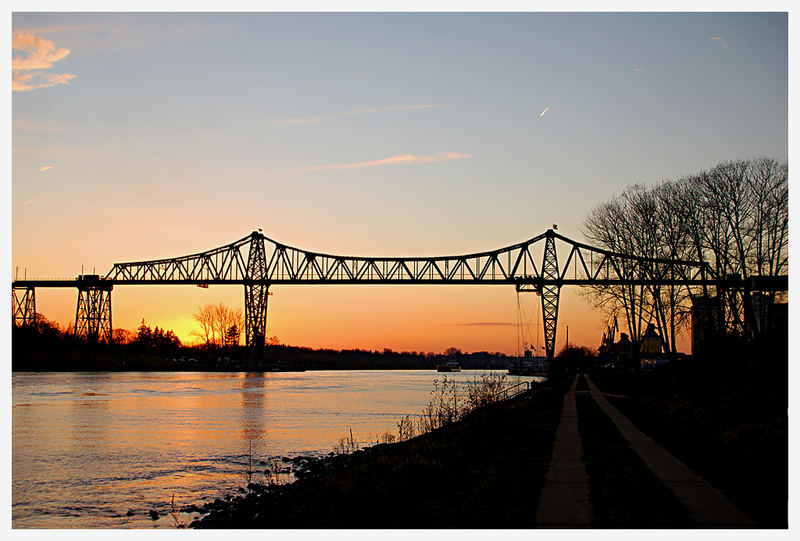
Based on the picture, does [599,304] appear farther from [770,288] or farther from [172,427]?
[172,427]

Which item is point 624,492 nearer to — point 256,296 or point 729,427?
point 729,427

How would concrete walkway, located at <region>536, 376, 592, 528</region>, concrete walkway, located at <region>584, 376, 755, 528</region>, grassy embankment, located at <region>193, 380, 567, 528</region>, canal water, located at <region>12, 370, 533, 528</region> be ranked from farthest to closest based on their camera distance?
canal water, located at <region>12, 370, 533, 528</region>, grassy embankment, located at <region>193, 380, 567, 528</region>, concrete walkway, located at <region>536, 376, 592, 528</region>, concrete walkway, located at <region>584, 376, 755, 528</region>

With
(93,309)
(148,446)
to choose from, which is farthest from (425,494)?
(93,309)

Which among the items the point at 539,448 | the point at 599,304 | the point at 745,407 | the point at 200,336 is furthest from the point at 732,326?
the point at 200,336

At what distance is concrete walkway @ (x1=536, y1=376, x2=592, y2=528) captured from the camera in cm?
1024

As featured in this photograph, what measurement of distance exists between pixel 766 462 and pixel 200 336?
526 ft

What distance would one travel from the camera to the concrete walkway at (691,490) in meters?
9.87

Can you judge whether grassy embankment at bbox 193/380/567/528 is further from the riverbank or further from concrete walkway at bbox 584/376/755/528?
concrete walkway at bbox 584/376/755/528

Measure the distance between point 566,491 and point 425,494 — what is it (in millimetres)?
2444

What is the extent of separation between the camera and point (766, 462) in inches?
547

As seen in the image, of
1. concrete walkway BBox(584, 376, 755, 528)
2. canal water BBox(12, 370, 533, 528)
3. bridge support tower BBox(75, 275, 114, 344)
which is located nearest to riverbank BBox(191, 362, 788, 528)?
concrete walkway BBox(584, 376, 755, 528)

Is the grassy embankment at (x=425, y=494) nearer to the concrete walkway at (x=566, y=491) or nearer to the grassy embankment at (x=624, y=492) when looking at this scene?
the concrete walkway at (x=566, y=491)

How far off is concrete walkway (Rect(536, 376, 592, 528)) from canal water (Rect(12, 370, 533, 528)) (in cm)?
785

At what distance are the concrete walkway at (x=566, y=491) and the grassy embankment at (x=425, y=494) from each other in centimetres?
20
